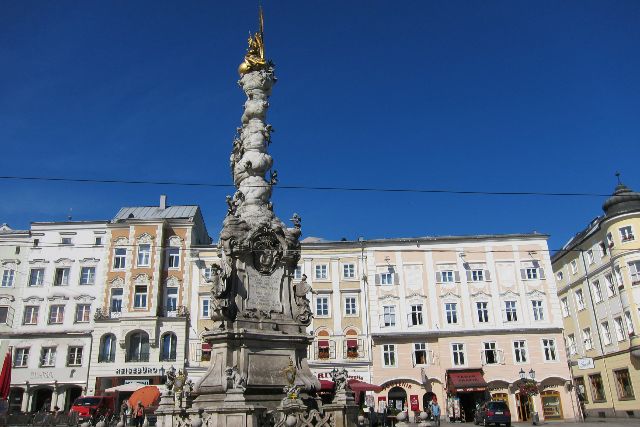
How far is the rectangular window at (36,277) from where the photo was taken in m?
44.7

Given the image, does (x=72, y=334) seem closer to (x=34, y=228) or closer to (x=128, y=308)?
(x=128, y=308)

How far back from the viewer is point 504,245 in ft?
146

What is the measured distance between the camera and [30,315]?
4378 centimetres

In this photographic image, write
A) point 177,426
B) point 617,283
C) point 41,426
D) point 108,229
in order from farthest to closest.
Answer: point 108,229
point 617,283
point 41,426
point 177,426

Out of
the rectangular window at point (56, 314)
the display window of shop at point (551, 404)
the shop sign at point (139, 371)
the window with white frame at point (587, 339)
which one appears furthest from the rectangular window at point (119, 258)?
the window with white frame at point (587, 339)

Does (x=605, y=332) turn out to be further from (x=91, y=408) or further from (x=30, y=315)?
(x=30, y=315)

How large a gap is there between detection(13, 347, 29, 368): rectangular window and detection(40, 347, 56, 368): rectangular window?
107 centimetres

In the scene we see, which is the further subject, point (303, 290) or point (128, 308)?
point (128, 308)

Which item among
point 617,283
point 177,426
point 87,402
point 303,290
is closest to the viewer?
point 177,426

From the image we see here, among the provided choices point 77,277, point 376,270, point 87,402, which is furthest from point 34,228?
point 376,270

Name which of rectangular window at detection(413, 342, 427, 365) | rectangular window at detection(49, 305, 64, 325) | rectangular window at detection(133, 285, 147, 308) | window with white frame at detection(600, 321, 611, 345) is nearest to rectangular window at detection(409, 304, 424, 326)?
rectangular window at detection(413, 342, 427, 365)

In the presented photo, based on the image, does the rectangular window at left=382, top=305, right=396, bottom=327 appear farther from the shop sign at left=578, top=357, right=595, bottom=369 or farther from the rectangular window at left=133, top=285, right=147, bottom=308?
the rectangular window at left=133, top=285, right=147, bottom=308

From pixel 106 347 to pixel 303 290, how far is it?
30197mm

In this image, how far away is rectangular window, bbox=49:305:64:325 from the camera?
43469 mm
